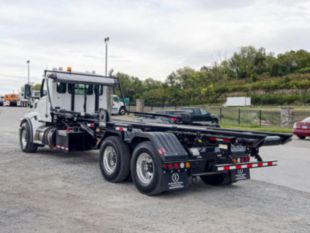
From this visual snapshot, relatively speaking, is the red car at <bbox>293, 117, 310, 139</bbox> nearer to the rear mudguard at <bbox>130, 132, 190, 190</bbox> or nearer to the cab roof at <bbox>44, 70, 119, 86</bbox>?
the cab roof at <bbox>44, 70, 119, 86</bbox>

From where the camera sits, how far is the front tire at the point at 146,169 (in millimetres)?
6883

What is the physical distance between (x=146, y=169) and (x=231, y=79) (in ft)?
249

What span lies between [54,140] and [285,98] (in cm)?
5087

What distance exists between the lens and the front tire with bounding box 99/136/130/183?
7938mm

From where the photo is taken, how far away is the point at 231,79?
81.1 metres

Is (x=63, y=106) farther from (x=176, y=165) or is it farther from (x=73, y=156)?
(x=176, y=165)

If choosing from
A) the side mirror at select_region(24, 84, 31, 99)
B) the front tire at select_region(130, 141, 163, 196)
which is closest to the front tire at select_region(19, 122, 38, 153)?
the side mirror at select_region(24, 84, 31, 99)

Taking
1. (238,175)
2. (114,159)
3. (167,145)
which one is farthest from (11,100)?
(167,145)

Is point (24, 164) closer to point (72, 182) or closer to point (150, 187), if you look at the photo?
point (72, 182)

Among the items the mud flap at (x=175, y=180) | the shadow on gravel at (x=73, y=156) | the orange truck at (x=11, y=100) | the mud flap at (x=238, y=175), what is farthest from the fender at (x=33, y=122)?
→ the orange truck at (x=11, y=100)

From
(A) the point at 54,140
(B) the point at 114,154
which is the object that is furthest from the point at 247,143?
(A) the point at 54,140

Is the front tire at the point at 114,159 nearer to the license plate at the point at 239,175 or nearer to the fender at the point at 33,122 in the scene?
the license plate at the point at 239,175

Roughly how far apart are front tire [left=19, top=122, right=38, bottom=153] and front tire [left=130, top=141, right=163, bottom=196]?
581cm

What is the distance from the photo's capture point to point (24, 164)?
10.5m
